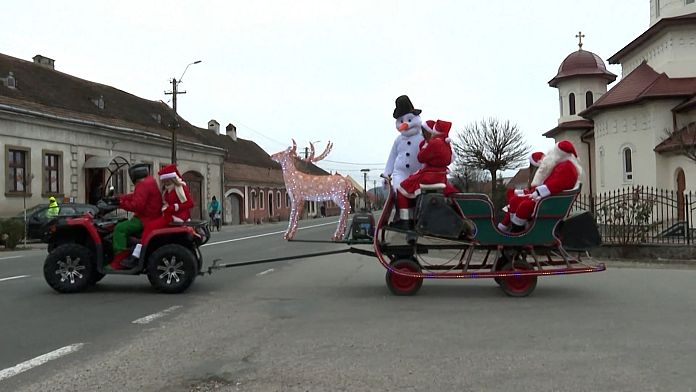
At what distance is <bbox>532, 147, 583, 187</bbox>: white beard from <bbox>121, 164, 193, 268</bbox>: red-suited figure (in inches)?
203

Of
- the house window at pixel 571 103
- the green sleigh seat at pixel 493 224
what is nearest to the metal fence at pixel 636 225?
the green sleigh seat at pixel 493 224

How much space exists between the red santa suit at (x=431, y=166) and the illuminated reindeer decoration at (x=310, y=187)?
1686 millimetres

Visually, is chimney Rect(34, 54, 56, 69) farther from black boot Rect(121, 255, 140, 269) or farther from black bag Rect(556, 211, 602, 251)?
black bag Rect(556, 211, 602, 251)

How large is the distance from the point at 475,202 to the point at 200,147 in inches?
1482

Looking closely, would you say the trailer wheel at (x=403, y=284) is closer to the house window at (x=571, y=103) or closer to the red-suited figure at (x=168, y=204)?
the red-suited figure at (x=168, y=204)

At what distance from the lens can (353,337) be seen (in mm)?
5891

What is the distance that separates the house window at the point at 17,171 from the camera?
26859 mm

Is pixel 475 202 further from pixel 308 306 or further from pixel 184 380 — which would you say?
pixel 184 380

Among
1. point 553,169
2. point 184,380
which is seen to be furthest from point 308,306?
point 553,169

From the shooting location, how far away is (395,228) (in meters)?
8.44

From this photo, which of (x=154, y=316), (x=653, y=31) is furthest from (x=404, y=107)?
(x=653, y=31)

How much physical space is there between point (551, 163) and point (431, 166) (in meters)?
1.67

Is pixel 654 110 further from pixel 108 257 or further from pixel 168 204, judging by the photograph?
pixel 108 257

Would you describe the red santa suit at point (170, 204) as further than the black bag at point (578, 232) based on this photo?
Yes
